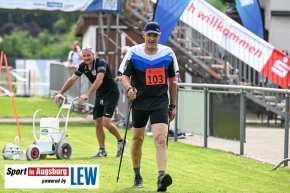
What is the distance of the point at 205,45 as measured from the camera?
30109 millimetres

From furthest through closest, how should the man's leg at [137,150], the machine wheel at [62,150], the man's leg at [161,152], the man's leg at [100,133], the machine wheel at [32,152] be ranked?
the man's leg at [100,133]
the machine wheel at [62,150]
the machine wheel at [32,152]
the man's leg at [137,150]
the man's leg at [161,152]

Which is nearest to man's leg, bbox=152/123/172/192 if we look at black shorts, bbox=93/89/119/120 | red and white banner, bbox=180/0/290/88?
black shorts, bbox=93/89/119/120

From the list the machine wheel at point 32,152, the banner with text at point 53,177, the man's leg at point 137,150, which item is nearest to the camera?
the banner with text at point 53,177

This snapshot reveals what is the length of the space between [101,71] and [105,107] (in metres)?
0.72

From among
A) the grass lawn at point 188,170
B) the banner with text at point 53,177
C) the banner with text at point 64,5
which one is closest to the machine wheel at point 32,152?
the grass lawn at point 188,170

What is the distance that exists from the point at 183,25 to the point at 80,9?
3660 mm

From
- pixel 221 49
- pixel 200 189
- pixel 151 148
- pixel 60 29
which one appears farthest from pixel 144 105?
pixel 60 29

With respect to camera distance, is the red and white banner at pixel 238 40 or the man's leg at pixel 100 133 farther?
the red and white banner at pixel 238 40

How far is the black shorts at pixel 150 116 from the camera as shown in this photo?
13.8 meters

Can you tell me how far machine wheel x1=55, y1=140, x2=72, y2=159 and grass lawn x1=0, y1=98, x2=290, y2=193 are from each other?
0.57 feet

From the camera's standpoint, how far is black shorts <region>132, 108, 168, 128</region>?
13.8m

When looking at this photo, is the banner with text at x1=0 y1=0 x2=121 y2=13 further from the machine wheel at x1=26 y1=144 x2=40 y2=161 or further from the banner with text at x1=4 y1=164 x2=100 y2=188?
the banner with text at x1=4 y1=164 x2=100 y2=188

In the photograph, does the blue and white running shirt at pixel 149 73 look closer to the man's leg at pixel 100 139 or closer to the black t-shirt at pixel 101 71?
the black t-shirt at pixel 101 71

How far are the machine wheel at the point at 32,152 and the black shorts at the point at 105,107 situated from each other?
161cm
